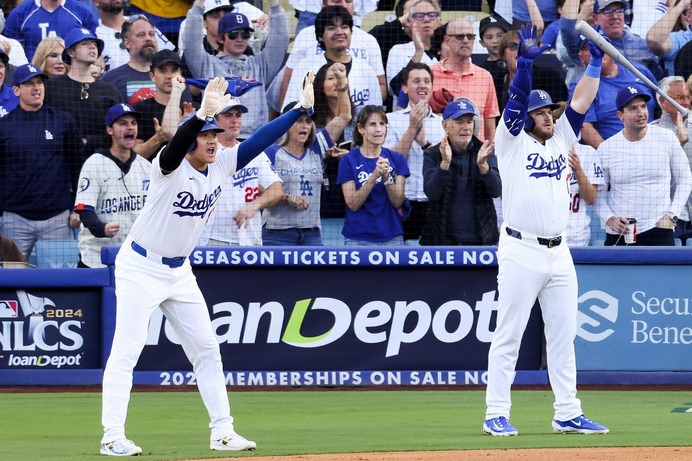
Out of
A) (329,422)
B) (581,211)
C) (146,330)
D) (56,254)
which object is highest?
(581,211)

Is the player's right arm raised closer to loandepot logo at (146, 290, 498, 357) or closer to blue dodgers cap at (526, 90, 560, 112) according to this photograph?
blue dodgers cap at (526, 90, 560, 112)

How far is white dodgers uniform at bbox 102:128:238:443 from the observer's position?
5.61 meters

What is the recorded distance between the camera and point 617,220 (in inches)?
379

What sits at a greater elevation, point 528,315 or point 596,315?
point 528,315

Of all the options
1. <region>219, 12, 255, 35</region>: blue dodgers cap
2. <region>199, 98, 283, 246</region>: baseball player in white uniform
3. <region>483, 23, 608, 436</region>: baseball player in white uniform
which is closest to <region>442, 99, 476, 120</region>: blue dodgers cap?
<region>199, 98, 283, 246</region>: baseball player in white uniform

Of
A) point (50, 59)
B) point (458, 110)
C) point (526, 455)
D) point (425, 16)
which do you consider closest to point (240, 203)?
point (458, 110)

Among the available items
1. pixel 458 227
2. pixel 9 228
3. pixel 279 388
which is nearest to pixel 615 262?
pixel 458 227

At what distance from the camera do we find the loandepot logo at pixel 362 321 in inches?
360

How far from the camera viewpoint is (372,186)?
9.54 m

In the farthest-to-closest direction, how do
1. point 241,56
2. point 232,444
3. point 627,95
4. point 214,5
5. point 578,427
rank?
point 214,5 → point 241,56 → point 627,95 → point 578,427 → point 232,444

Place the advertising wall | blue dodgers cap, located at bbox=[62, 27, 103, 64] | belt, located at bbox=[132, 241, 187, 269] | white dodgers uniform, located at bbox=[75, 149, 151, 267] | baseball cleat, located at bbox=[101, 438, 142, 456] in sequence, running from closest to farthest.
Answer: baseball cleat, located at bbox=[101, 438, 142, 456] < belt, located at bbox=[132, 241, 187, 269] < the advertising wall < white dodgers uniform, located at bbox=[75, 149, 151, 267] < blue dodgers cap, located at bbox=[62, 27, 103, 64]

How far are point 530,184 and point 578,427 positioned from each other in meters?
1.43

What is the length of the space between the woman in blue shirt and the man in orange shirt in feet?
3.20

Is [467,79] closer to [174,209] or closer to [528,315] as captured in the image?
[528,315]
